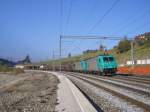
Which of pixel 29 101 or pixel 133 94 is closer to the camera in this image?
pixel 29 101

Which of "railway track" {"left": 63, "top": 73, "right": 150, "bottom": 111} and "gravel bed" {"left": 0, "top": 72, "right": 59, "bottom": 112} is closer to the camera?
"gravel bed" {"left": 0, "top": 72, "right": 59, "bottom": 112}

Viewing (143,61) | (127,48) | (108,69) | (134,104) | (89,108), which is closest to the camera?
(89,108)

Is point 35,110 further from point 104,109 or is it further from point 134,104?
point 134,104

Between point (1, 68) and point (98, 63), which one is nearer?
point (98, 63)

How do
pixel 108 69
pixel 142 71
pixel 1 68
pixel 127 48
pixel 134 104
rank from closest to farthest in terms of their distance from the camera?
pixel 134 104 → pixel 108 69 → pixel 142 71 → pixel 127 48 → pixel 1 68

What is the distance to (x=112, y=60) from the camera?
49.2 metres

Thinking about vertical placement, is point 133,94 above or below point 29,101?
above

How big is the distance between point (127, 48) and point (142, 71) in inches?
2522

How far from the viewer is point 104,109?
12953 mm

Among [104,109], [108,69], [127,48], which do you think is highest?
[127,48]

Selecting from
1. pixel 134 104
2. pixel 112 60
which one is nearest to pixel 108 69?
pixel 112 60

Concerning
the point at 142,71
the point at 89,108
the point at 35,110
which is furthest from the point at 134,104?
the point at 142,71

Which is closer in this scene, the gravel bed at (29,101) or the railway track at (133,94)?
the gravel bed at (29,101)

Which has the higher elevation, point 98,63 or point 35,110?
point 98,63
